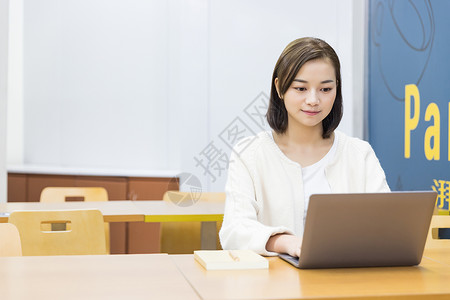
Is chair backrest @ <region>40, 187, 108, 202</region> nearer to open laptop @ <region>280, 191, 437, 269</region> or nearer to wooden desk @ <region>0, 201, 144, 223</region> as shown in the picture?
wooden desk @ <region>0, 201, 144, 223</region>

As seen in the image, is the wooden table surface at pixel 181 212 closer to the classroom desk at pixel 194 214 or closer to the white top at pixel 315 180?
the classroom desk at pixel 194 214

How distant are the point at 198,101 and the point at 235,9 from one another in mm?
820

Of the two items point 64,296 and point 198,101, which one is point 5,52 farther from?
point 64,296

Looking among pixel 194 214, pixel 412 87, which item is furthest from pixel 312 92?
pixel 412 87

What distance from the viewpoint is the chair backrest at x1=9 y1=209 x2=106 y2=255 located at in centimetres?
259

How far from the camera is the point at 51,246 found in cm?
264

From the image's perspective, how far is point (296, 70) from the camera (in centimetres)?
196

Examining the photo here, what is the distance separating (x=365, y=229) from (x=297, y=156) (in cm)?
67

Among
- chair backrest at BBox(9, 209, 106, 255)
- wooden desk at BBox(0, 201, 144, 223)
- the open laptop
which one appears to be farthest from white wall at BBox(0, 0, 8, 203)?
the open laptop

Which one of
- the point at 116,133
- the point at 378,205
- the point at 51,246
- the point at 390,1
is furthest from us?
the point at 116,133

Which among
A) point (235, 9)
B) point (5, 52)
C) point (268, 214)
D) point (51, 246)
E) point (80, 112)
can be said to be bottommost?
point (51, 246)

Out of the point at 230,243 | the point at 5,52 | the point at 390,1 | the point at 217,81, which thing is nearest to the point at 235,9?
the point at 217,81

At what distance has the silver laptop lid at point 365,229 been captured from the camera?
4.64 feet

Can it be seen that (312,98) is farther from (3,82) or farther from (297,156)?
(3,82)
